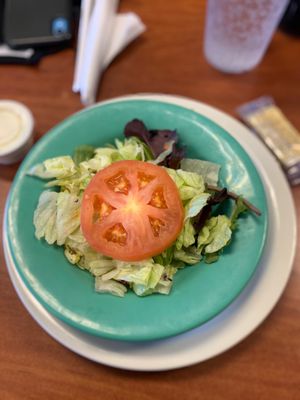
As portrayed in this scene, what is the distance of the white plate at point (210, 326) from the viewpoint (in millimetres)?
815

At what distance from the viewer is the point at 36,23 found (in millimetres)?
1312

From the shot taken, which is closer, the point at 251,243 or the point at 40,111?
the point at 251,243

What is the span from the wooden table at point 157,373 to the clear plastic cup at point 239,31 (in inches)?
1.5

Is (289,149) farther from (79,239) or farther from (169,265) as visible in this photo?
(79,239)

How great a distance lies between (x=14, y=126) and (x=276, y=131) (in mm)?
770

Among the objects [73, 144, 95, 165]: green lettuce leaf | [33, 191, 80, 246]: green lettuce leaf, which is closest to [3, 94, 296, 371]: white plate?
[33, 191, 80, 246]: green lettuce leaf

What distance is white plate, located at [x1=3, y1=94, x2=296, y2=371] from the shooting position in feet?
2.68

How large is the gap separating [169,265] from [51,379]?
36 centimetres

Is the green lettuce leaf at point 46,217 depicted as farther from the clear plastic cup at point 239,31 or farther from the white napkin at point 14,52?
the clear plastic cup at point 239,31

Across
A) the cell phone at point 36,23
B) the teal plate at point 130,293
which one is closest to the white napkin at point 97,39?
the cell phone at point 36,23

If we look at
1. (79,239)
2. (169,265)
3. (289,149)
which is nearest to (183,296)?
(169,265)

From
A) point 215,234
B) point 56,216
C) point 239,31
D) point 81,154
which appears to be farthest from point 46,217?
point 239,31

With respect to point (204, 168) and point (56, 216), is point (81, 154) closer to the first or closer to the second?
point (56, 216)

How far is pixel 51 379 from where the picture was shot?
854 mm
